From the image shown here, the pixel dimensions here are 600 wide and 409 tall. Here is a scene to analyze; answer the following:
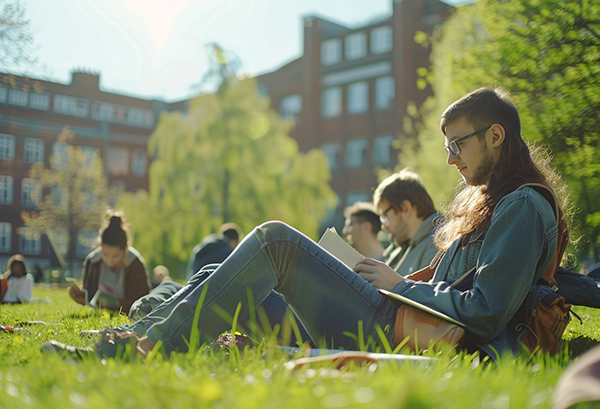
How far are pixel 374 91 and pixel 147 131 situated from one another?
24485 mm

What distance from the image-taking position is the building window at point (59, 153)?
136 feet

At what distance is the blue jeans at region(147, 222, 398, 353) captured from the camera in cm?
265

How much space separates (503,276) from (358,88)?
35.2m

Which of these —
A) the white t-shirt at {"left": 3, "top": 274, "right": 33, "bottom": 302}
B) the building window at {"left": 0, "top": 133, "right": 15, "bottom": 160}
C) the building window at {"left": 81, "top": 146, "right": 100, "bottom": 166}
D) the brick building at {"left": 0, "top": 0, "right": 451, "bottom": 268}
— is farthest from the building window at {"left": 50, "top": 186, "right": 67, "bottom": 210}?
the white t-shirt at {"left": 3, "top": 274, "right": 33, "bottom": 302}

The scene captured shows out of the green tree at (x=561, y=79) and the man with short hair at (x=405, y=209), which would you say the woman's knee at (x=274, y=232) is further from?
the green tree at (x=561, y=79)

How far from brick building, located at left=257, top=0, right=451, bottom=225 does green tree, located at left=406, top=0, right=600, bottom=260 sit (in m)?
25.8

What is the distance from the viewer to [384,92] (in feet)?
118

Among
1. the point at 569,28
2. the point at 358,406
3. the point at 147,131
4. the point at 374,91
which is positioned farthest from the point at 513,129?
the point at 147,131

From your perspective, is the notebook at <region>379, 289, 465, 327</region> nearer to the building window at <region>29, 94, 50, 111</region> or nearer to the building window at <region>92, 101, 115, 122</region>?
the building window at <region>29, 94, 50, 111</region>

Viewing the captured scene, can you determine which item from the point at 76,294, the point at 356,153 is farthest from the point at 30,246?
the point at 76,294

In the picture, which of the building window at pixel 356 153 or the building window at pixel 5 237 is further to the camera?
the building window at pixel 5 237

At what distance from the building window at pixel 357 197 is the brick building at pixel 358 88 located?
0.06m

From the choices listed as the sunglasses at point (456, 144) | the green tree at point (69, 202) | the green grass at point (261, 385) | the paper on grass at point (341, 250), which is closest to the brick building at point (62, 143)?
the green tree at point (69, 202)

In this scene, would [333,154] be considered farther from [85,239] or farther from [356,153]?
[85,239]
